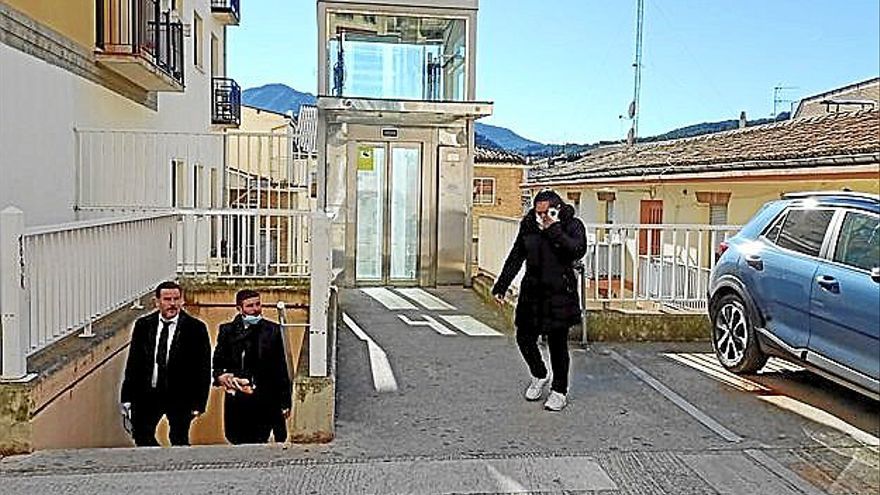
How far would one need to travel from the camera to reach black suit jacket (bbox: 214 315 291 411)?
5340 millimetres

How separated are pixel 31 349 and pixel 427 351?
349 centimetres

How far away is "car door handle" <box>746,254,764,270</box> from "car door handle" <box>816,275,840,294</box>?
0.55 m

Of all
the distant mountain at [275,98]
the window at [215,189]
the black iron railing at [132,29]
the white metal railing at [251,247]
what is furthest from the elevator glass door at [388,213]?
the window at [215,189]

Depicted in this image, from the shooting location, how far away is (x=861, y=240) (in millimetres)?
1264

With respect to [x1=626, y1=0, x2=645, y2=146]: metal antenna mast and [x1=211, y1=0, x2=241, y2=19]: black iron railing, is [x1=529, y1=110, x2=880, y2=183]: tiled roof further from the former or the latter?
[x1=211, y1=0, x2=241, y2=19]: black iron railing

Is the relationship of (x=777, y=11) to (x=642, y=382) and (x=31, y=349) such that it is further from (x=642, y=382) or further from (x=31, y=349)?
(x=642, y=382)

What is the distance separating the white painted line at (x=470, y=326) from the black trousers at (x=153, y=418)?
10.6 ft

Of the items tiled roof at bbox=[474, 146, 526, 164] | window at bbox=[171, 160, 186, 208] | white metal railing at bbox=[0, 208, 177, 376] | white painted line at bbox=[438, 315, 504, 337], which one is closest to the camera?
white metal railing at bbox=[0, 208, 177, 376]

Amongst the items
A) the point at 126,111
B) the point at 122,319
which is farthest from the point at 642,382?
the point at 126,111

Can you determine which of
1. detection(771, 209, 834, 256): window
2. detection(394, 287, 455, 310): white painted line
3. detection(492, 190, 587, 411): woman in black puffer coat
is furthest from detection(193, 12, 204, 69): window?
detection(771, 209, 834, 256): window

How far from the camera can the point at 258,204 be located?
8555 mm

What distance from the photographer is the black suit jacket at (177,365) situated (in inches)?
219

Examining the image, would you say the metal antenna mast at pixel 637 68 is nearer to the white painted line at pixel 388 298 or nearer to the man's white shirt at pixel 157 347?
the man's white shirt at pixel 157 347

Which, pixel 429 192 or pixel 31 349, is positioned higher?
pixel 429 192
